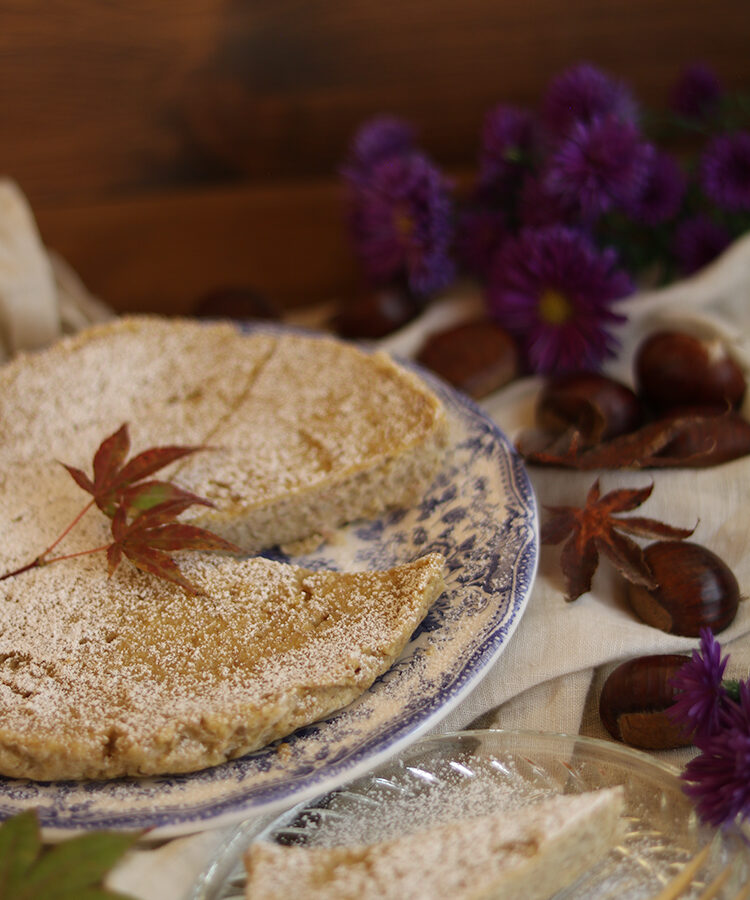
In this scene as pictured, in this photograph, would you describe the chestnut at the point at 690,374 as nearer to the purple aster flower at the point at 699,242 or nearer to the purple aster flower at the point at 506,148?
the purple aster flower at the point at 699,242

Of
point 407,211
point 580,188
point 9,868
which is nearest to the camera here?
point 9,868

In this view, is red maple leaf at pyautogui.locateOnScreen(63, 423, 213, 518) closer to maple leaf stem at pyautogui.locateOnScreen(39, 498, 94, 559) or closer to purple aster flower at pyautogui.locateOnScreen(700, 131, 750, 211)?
maple leaf stem at pyautogui.locateOnScreen(39, 498, 94, 559)

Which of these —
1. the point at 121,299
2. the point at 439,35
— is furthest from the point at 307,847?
the point at 439,35

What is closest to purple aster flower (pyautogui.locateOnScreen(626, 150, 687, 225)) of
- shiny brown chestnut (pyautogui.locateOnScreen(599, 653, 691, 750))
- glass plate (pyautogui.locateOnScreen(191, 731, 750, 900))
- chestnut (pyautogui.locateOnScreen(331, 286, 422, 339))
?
chestnut (pyautogui.locateOnScreen(331, 286, 422, 339))

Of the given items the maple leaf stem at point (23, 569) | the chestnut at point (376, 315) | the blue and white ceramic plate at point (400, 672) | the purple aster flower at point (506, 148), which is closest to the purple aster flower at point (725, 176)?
the purple aster flower at point (506, 148)

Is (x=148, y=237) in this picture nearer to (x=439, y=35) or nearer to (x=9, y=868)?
(x=439, y=35)

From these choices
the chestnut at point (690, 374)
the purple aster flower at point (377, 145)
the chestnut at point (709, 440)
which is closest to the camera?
the chestnut at point (709, 440)
